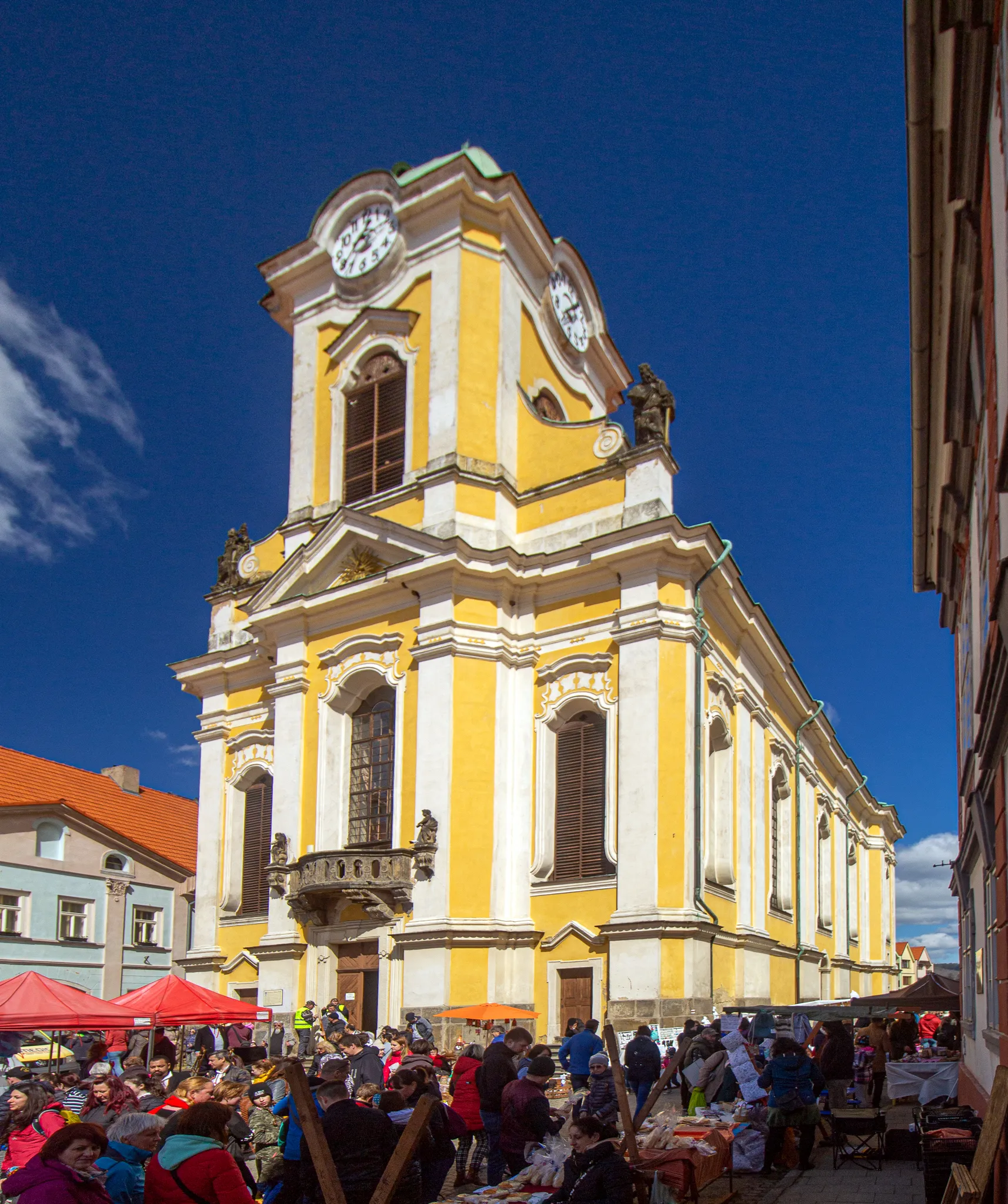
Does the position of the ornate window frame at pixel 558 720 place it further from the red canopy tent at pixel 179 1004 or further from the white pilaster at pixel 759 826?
the red canopy tent at pixel 179 1004

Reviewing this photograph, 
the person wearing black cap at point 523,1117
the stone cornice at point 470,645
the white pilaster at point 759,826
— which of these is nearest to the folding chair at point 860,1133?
the person wearing black cap at point 523,1117

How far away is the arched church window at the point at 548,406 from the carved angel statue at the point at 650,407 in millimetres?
3940

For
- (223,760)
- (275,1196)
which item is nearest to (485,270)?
(223,760)

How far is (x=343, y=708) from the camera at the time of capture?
1014 inches

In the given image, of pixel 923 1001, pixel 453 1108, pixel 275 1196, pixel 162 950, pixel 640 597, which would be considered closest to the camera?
pixel 275 1196

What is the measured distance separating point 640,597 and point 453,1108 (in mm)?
12690

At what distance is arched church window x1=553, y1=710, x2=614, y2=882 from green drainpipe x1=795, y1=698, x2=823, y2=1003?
10495mm

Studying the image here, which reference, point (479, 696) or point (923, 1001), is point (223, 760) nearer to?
point (479, 696)

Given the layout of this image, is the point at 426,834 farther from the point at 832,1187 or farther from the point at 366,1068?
the point at 832,1187

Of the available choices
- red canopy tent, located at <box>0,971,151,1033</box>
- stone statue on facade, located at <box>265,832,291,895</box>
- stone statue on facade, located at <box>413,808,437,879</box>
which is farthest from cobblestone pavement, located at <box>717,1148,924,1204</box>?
stone statue on facade, located at <box>265,832,291,895</box>

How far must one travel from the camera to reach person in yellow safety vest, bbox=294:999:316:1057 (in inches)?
856

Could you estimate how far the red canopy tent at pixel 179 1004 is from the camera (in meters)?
16.5

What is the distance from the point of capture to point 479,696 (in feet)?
76.7

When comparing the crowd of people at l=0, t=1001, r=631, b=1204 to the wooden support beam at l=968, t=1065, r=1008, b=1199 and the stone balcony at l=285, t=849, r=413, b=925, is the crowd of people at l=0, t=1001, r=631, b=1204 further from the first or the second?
the stone balcony at l=285, t=849, r=413, b=925
